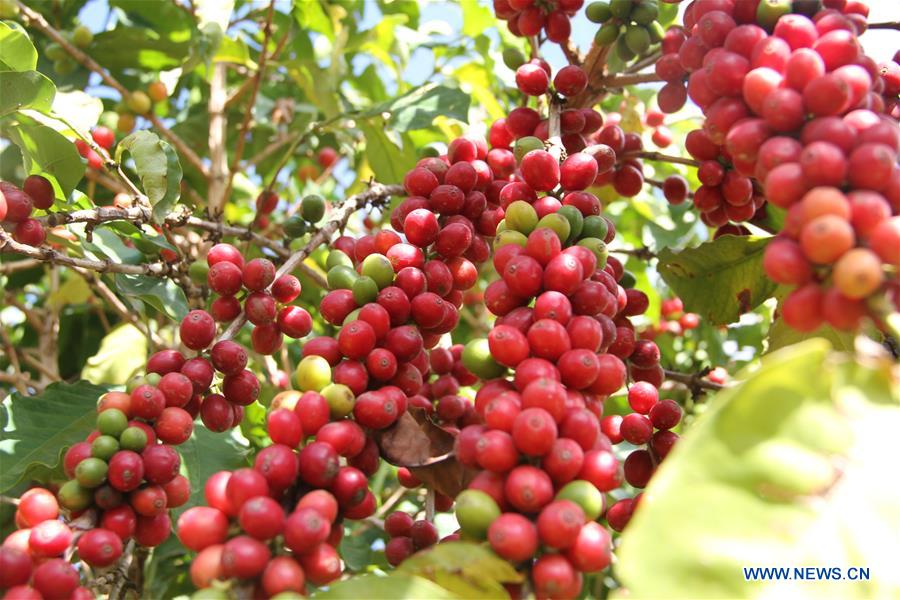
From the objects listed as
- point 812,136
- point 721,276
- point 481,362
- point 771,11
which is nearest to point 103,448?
point 481,362

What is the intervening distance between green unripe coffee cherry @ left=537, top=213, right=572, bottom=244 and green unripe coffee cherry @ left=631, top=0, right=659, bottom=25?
31.1 inches

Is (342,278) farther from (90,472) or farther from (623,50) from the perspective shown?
(623,50)

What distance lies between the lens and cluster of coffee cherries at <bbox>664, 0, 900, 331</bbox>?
99 centimetres

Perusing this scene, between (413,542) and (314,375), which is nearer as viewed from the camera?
(314,375)

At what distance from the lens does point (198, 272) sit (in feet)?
6.11

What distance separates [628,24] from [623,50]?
2.7 inches

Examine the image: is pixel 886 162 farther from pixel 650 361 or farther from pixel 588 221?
Answer: pixel 650 361

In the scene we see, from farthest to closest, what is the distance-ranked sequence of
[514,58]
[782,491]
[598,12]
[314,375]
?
[514,58], [598,12], [314,375], [782,491]

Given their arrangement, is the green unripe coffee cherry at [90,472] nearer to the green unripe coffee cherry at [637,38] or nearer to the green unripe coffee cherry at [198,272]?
the green unripe coffee cherry at [198,272]

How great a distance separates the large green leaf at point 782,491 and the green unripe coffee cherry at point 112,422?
80 centimetres

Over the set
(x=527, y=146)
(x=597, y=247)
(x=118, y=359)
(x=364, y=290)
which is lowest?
(x=118, y=359)

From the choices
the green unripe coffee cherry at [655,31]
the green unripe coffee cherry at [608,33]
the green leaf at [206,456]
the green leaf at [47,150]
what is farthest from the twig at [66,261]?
the green unripe coffee cherry at [655,31]

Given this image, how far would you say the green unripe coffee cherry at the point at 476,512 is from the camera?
1057 millimetres

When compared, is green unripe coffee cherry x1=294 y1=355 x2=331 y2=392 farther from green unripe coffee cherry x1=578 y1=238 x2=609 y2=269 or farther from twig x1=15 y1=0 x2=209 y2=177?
twig x1=15 y1=0 x2=209 y2=177
